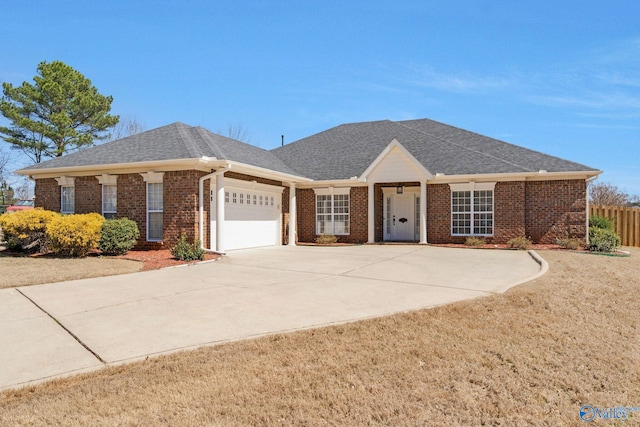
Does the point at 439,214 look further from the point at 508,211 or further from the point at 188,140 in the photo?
the point at 188,140

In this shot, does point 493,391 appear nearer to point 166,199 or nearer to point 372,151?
point 166,199

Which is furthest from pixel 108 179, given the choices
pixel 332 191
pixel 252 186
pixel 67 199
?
pixel 332 191

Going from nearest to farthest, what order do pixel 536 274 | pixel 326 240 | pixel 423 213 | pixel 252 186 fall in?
1. pixel 536 274
2. pixel 252 186
3. pixel 423 213
4. pixel 326 240

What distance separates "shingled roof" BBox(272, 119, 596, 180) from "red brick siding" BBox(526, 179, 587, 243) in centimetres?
78

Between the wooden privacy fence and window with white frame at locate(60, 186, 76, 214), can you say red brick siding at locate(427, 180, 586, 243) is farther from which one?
window with white frame at locate(60, 186, 76, 214)

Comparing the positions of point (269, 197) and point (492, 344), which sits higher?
point (269, 197)

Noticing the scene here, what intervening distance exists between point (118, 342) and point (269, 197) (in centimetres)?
1361

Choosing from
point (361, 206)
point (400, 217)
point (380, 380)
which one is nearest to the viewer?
point (380, 380)

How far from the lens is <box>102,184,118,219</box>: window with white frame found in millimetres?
15728

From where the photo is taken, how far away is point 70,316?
255 inches

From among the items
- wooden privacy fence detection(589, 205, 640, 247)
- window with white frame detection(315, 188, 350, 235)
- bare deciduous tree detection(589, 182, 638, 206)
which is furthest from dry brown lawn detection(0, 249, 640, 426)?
bare deciduous tree detection(589, 182, 638, 206)

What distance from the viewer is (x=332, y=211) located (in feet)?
68.4

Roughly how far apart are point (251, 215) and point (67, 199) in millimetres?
7351

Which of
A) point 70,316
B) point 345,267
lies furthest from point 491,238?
point 70,316
